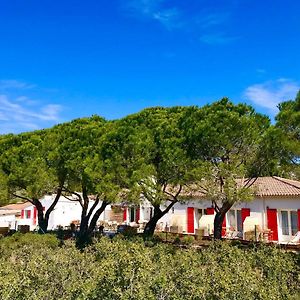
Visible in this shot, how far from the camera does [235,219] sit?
104 ft

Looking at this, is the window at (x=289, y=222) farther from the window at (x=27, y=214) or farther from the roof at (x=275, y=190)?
the window at (x=27, y=214)

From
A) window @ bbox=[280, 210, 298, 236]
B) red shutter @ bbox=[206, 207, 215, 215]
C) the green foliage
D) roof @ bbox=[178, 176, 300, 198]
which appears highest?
the green foliage

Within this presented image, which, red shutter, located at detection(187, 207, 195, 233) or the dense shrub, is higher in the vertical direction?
red shutter, located at detection(187, 207, 195, 233)

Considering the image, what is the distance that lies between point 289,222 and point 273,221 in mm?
1193

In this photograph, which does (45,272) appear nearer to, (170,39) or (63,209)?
(170,39)

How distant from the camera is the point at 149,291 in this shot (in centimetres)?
892

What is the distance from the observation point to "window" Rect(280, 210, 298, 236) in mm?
27584

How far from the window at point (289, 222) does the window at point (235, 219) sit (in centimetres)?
390

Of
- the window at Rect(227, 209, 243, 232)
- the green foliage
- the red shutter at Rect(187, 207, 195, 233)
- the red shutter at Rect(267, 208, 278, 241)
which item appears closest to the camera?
the green foliage

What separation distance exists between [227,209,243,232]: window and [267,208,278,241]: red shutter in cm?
320

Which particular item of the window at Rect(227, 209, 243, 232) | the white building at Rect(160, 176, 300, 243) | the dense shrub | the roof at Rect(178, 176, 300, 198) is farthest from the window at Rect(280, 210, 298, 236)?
the dense shrub

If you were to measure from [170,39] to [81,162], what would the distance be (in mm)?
9744

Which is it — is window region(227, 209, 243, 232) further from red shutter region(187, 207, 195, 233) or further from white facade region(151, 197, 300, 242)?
red shutter region(187, 207, 195, 233)

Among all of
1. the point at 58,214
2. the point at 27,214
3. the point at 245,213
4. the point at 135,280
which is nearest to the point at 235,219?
the point at 245,213
